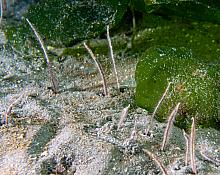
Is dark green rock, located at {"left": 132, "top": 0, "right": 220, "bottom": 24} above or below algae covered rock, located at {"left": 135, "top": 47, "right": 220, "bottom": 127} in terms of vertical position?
above

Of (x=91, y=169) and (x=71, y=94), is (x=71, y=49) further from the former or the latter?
(x=91, y=169)

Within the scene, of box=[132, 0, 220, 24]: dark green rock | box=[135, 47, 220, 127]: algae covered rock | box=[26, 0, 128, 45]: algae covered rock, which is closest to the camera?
box=[135, 47, 220, 127]: algae covered rock

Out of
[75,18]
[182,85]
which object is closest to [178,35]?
[75,18]

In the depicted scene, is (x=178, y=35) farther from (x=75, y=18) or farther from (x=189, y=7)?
(x=75, y=18)

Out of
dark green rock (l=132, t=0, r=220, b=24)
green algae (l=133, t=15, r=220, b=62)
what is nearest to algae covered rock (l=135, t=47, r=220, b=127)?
dark green rock (l=132, t=0, r=220, b=24)

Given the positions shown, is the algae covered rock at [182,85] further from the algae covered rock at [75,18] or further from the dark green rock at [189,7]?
the algae covered rock at [75,18]

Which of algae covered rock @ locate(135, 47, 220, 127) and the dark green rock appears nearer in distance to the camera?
algae covered rock @ locate(135, 47, 220, 127)

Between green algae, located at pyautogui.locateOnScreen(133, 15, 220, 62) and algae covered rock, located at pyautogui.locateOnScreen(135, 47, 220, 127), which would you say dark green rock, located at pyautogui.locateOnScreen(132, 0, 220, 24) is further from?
algae covered rock, located at pyautogui.locateOnScreen(135, 47, 220, 127)
